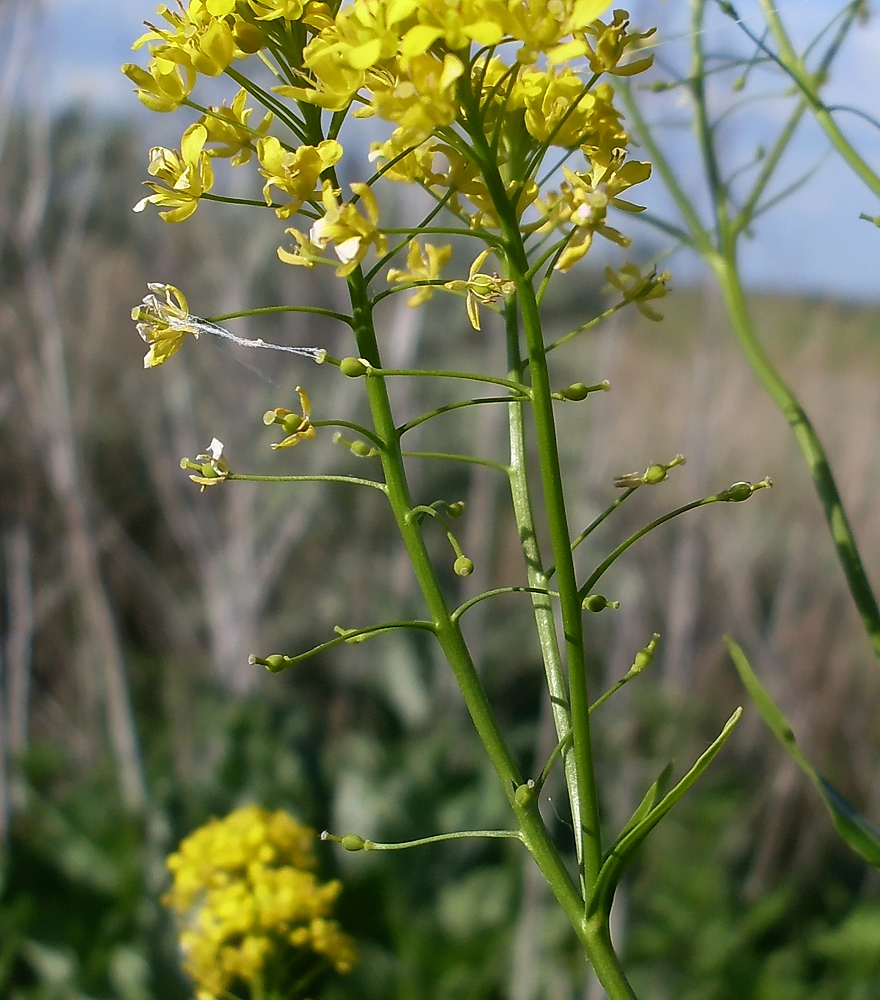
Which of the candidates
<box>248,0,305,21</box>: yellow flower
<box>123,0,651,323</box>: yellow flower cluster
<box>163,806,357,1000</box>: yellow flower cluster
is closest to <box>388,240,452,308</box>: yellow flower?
<box>123,0,651,323</box>: yellow flower cluster

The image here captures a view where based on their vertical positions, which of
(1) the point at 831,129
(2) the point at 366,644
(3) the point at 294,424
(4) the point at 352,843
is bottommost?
(2) the point at 366,644

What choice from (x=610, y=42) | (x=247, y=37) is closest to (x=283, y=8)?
(x=247, y=37)

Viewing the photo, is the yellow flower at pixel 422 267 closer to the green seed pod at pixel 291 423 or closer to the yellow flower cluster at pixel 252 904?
the green seed pod at pixel 291 423

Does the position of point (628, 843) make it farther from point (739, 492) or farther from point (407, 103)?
point (407, 103)

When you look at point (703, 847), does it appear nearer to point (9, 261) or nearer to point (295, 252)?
point (295, 252)

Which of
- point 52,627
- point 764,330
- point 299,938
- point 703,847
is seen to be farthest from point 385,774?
point 764,330

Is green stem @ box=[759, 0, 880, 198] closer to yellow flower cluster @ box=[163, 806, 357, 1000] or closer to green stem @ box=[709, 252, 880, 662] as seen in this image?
green stem @ box=[709, 252, 880, 662]
